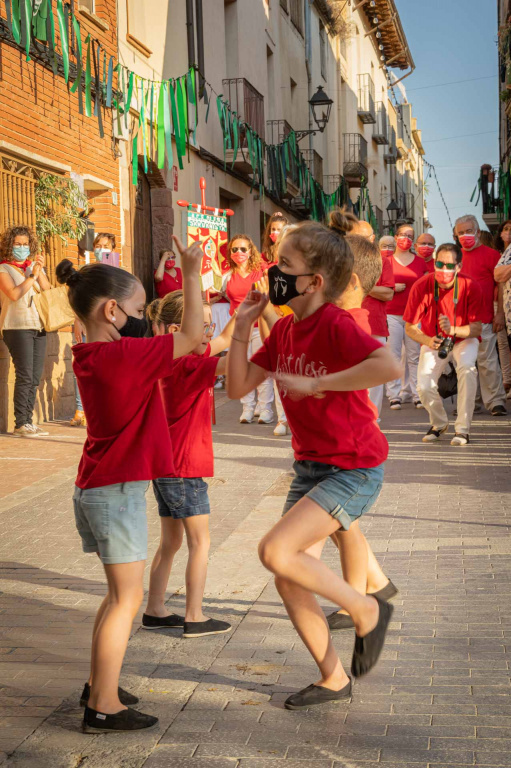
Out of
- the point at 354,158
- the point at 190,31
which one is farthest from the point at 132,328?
the point at 354,158

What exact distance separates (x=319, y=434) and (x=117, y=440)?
703 mm

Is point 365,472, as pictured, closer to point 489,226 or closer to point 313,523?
point 313,523

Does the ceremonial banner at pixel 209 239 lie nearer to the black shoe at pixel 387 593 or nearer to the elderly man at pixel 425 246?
the elderly man at pixel 425 246

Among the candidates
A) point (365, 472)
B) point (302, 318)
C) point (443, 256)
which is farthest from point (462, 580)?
point (443, 256)

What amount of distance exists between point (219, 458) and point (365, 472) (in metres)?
6.07

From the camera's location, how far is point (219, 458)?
9.76m

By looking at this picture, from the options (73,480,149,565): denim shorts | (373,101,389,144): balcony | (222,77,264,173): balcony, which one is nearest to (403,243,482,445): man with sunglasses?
(73,480,149,565): denim shorts

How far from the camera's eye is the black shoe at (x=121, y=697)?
3744 mm

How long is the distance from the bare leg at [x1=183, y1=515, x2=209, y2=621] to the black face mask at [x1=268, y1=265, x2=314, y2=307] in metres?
1.30

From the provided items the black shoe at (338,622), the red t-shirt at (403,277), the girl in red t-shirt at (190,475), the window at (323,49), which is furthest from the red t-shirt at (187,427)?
the window at (323,49)

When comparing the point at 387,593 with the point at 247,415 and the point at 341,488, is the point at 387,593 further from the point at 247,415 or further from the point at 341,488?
the point at 247,415

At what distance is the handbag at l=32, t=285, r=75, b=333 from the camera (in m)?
11.4

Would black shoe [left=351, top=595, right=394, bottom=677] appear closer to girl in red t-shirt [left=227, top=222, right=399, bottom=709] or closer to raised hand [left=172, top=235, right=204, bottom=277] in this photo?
girl in red t-shirt [left=227, top=222, right=399, bottom=709]

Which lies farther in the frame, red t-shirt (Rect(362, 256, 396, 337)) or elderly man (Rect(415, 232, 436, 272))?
elderly man (Rect(415, 232, 436, 272))
